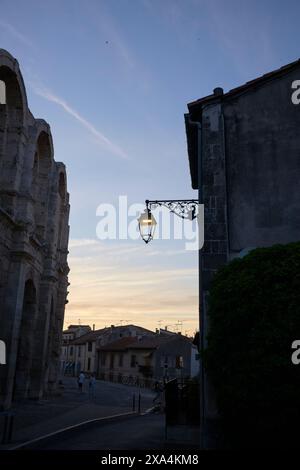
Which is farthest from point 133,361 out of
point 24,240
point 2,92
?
point 2,92

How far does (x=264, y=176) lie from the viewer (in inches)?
415

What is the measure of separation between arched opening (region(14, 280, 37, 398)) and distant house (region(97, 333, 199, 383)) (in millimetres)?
35097

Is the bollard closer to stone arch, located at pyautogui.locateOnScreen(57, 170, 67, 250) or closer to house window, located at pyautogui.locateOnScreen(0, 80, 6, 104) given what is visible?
house window, located at pyautogui.locateOnScreen(0, 80, 6, 104)

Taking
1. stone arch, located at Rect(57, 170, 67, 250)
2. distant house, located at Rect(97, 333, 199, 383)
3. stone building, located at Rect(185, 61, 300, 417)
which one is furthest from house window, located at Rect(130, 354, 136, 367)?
stone building, located at Rect(185, 61, 300, 417)

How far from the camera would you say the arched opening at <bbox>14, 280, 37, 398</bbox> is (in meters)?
20.1

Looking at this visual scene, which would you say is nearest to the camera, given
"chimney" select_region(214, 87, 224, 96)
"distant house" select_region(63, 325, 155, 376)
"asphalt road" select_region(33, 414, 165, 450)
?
"asphalt road" select_region(33, 414, 165, 450)

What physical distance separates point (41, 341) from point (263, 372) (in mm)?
16619

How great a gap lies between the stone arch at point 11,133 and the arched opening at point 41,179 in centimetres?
364

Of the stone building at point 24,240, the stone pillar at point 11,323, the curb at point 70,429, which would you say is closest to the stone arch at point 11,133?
the stone building at point 24,240

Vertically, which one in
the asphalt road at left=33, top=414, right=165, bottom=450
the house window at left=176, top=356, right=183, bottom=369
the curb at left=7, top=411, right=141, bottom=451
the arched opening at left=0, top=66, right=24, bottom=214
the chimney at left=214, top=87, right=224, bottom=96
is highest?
the arched opening at left=0, top=66, right=24, bottom=214

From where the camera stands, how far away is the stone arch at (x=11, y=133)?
17781 mm

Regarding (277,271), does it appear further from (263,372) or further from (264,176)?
(264,176)
